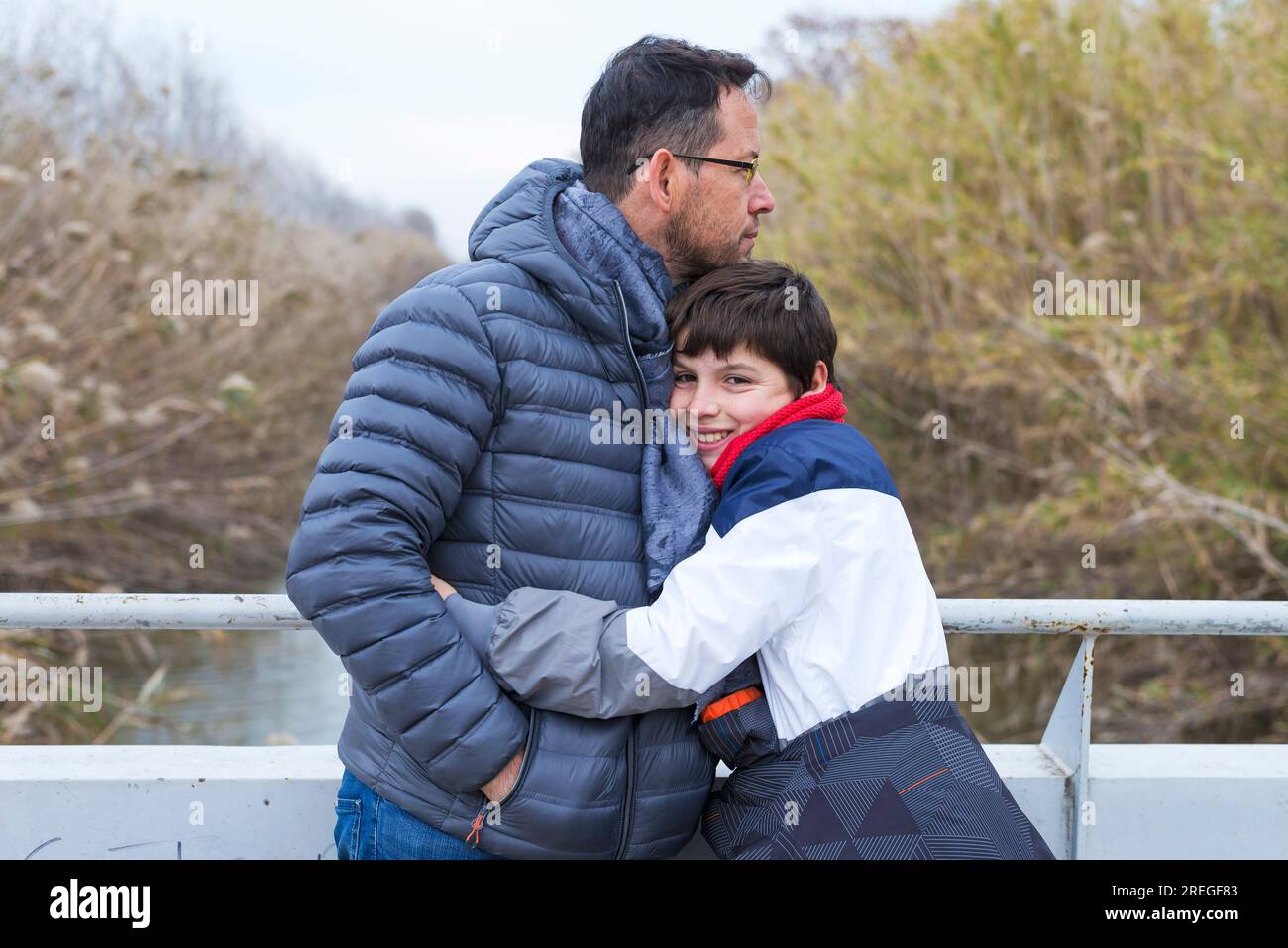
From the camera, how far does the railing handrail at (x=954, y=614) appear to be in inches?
85.4

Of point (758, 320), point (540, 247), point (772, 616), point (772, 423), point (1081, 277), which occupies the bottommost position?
point (772, 616)

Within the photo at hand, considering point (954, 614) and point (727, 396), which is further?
point (954, 614)

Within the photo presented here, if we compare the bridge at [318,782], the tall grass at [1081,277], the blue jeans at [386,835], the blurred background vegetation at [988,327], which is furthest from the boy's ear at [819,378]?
the blurred background vegetation at [988,327]

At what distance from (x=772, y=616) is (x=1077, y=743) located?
1.00 meters

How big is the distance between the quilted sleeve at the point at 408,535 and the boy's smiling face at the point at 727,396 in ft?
1.13

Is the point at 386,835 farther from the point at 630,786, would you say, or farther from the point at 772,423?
the point at 772,423

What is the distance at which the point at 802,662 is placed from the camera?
5.92 feet

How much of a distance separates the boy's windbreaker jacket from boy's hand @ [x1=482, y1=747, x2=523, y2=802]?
0.09 meters

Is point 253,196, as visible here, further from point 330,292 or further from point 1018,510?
point 1018,510

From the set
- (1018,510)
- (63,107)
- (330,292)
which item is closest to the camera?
(1018,510)

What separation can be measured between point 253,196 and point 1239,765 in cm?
1022

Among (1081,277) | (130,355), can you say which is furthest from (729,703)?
(130,355)

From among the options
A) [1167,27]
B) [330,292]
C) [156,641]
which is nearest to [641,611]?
[1167,27]

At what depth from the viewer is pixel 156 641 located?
894 cm
